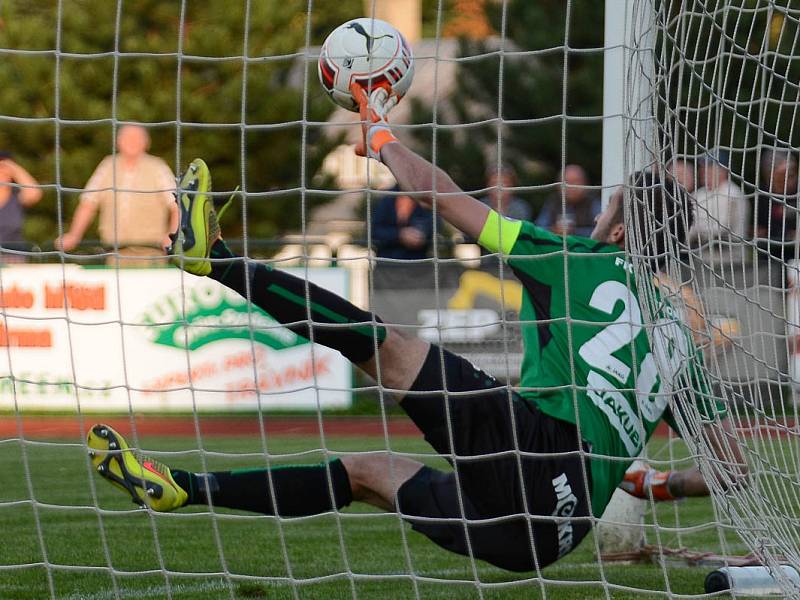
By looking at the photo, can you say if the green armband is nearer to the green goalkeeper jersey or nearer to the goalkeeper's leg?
the green goalkeeper jersey

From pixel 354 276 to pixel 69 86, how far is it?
9703mm

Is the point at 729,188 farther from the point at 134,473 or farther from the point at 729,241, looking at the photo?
the point at 134,473

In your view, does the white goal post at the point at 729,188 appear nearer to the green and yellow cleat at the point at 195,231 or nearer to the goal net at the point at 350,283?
the goal net at the point at 350,283

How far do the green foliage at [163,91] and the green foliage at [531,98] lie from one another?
2.13 meters

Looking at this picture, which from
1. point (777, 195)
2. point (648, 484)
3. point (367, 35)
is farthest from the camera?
point (777, 195)

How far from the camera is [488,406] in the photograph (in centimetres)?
455

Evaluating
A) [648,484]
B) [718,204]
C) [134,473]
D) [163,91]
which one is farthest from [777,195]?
[163,91]

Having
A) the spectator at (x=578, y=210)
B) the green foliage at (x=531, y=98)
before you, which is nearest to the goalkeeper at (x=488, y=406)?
the spectator at (x=578, y=210)

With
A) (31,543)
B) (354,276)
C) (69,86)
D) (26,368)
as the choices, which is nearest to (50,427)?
(26,368)

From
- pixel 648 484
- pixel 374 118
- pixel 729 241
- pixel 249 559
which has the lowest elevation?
pixel 249 559

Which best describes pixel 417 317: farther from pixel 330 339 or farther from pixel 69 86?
pixel 69 86

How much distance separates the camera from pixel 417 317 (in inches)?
437

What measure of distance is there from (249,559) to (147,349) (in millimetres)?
5206

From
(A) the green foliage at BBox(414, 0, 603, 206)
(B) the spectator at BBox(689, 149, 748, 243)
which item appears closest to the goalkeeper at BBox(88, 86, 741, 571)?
(B) the spectator at BBox(689, 149, 748, 243)
